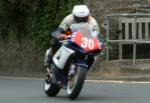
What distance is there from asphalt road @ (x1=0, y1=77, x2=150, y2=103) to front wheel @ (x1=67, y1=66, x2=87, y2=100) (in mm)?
164

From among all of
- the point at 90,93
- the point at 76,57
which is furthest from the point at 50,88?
the point at 76,57

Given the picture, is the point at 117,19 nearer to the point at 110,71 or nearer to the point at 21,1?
the point at 110,71

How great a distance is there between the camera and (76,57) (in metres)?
12.0

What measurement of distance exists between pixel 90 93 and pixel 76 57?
184 cm

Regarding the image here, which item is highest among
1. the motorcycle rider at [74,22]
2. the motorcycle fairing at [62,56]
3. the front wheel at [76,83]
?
the motorcycle rider at [74,22]

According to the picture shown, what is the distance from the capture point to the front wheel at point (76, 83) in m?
11.7

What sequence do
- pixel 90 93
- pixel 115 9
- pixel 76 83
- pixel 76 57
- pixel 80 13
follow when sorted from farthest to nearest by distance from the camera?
pixel 115 9, pixel 90 93, pixel 80 13, pixel 76 57, pixel 76 83

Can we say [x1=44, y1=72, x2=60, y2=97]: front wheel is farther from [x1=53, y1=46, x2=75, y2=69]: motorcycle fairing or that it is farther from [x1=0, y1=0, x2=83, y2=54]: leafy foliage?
[x1=0, y1=0, x2=83, y2=54]: leafy foliage

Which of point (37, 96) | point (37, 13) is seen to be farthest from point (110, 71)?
point (37, 96)

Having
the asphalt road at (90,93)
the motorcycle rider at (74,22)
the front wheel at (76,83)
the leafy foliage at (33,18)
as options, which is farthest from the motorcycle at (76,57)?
the leafy foliage at (33,18)

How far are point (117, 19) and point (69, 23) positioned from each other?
8.60m

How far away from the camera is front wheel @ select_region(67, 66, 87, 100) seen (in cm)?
1168

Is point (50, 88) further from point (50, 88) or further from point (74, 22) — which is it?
point (74, 22)

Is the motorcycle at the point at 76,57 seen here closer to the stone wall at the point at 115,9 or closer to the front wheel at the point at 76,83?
the front wheel at the point at 76,83
